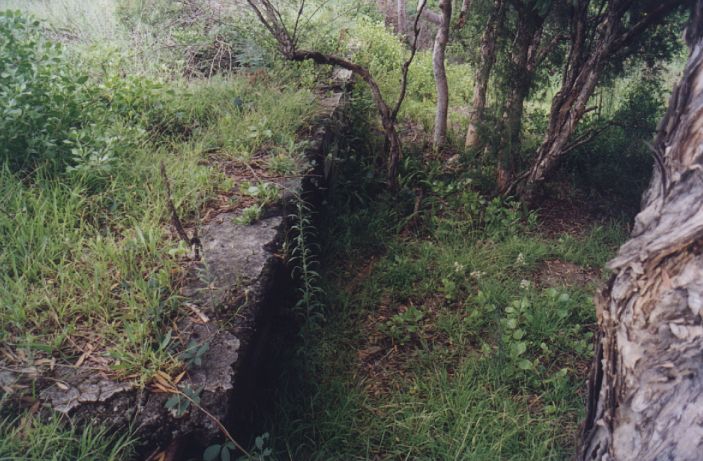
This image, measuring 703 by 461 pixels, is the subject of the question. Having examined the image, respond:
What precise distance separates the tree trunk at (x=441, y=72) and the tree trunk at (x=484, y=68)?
0.75ft

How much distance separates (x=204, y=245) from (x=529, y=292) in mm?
→ 1895

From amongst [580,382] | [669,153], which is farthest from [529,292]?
[669,153]

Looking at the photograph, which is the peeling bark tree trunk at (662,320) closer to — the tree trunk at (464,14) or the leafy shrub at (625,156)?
the leafy shrub at (625,156)

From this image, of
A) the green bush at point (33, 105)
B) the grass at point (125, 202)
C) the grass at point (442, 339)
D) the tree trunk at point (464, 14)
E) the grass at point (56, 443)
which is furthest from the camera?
the tree trunk at point (464, 14)

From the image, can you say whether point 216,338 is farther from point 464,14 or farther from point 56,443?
point 464,14

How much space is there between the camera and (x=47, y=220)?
2.53 m

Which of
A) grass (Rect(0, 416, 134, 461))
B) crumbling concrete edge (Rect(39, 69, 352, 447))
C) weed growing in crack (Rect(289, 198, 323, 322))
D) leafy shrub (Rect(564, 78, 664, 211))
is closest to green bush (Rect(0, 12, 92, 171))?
crumbling concrete edge (Rect(39, 69, 352, 447))

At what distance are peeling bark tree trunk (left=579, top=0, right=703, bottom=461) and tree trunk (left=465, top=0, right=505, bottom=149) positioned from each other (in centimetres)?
240

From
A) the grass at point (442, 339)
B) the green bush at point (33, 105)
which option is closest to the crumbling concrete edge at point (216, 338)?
the grass at point (442, 339)

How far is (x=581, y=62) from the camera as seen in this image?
3680mm

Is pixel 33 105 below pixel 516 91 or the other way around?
below

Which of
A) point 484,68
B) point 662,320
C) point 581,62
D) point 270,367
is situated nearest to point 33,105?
point 270,367

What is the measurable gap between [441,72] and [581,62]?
42.5 inches

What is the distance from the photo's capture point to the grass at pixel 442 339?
2381 millimetres
